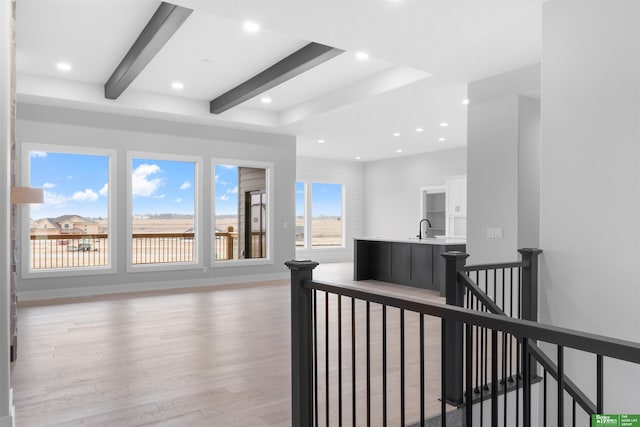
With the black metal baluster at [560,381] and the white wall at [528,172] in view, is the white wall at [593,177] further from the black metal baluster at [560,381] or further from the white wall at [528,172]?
the black metal baluster at [560,381]

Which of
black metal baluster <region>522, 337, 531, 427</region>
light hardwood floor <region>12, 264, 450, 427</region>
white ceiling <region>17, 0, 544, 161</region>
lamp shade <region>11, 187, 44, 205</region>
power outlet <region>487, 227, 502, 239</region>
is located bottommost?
light hardwood floor <region>12, 264, 450, 427</region>

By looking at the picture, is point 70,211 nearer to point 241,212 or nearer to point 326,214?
point 241,212

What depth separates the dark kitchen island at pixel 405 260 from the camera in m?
7.05

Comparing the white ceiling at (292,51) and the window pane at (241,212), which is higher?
the white ceiling at (292,51)

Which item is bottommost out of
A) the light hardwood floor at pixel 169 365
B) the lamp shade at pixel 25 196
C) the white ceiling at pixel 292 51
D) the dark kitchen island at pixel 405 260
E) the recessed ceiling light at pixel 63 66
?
the light hardwood floor at pixel 169 365

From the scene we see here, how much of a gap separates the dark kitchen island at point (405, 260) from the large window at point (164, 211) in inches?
122

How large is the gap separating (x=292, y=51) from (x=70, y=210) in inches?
181

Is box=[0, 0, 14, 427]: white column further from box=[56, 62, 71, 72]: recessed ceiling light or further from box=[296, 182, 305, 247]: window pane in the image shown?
box=[296, 182, 305, 247]: window pane

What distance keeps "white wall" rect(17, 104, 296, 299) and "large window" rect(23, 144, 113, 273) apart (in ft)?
0.64

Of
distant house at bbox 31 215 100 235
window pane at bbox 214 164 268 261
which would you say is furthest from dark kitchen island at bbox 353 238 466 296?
distant house at bbox 31 215 100 235

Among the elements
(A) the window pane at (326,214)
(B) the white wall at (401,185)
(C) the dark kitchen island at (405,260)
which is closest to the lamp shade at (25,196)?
(C) the dark kitchen island at (405,260)

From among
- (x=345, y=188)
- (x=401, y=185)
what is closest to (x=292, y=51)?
(x=401, y=185)

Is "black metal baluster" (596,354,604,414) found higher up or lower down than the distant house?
lower down

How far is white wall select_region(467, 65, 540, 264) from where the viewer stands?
193 inches
